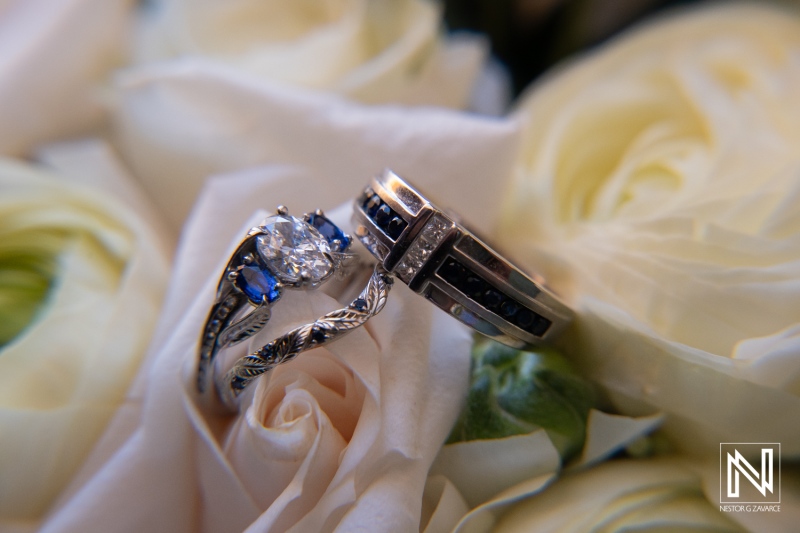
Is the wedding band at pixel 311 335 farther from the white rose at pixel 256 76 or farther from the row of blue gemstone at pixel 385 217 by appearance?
the white rose at pixel 256 76

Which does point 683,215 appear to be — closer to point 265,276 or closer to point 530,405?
point 530,405

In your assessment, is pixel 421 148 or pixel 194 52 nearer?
pixel 421 148

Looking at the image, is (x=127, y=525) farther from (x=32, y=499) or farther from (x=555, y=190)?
(x=555, y=190)

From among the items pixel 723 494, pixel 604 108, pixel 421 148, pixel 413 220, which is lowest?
pixel 723 494

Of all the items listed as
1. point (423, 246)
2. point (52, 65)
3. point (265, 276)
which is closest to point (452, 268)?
point (423, 246)

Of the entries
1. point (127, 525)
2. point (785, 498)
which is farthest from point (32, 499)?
point (785, 498)
